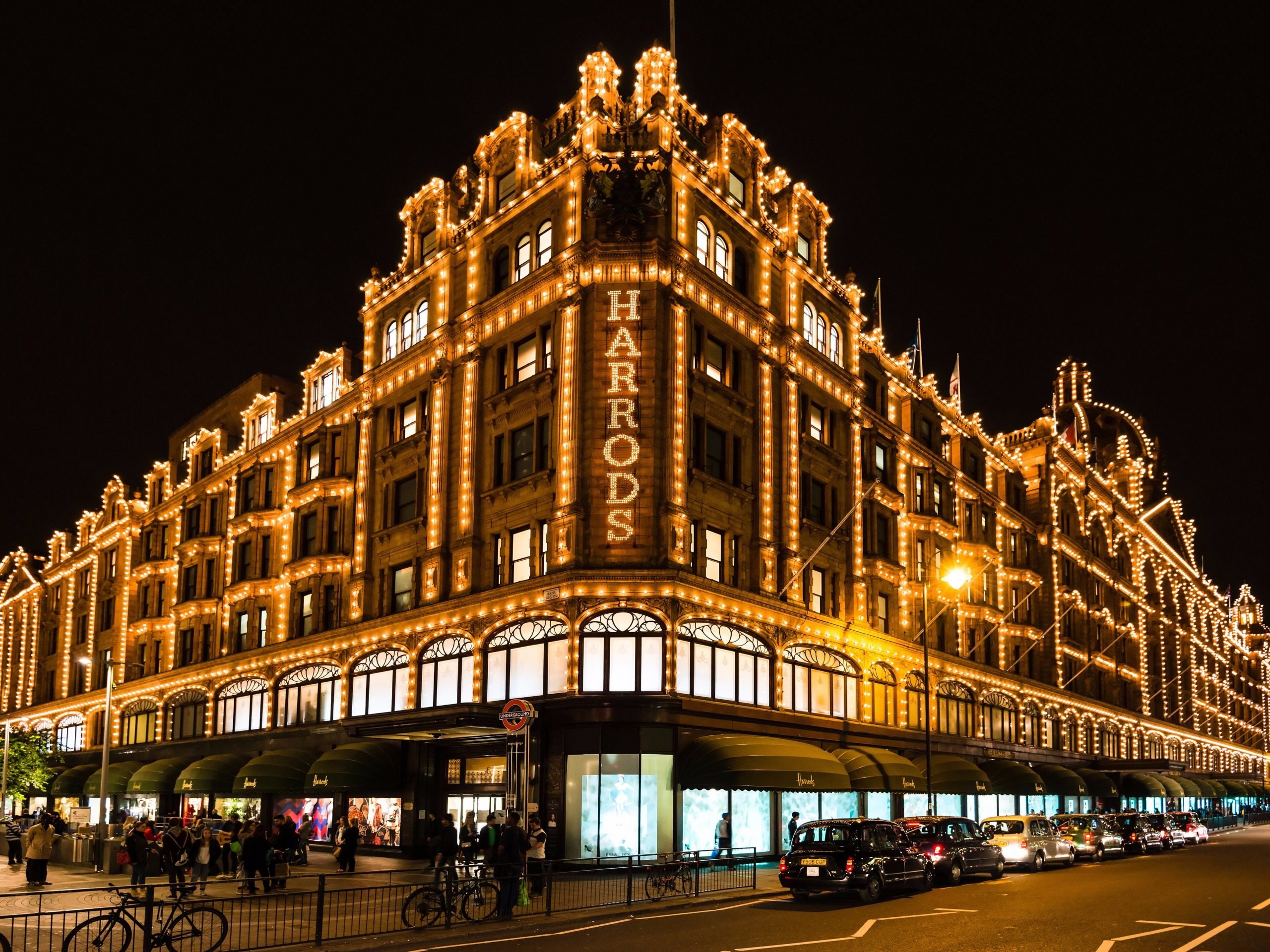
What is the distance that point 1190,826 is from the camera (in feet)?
187

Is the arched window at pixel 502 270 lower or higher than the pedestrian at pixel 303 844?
higher

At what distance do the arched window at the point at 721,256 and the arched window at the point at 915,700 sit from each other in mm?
20194

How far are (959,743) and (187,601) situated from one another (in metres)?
40.8

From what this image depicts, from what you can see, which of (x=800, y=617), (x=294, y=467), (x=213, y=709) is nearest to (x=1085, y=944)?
(x=800, y=617)

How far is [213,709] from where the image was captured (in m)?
61.5

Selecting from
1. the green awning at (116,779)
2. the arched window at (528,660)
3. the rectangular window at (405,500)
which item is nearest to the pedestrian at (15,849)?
the arched window at (528,660)

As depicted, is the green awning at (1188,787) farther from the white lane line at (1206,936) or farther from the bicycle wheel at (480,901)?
the bicycle wheel at (480,901)

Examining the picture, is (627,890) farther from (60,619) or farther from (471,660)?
(60,619)

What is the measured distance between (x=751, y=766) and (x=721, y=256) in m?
18.9

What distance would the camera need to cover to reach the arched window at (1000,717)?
63188mm

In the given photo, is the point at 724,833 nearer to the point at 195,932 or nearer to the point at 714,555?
the point at 714,555

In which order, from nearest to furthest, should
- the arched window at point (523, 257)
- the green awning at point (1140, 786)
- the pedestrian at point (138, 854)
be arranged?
the pedestrian at point (138, 854)
the arched window at point (523, 257)
the green awning at point (1140, 786)

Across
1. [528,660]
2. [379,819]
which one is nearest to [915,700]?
[528,660]

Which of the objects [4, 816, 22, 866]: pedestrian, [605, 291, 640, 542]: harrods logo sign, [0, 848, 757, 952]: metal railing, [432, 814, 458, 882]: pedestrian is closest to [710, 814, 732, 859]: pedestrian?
[0, 848, 757, 952]: metal railing
